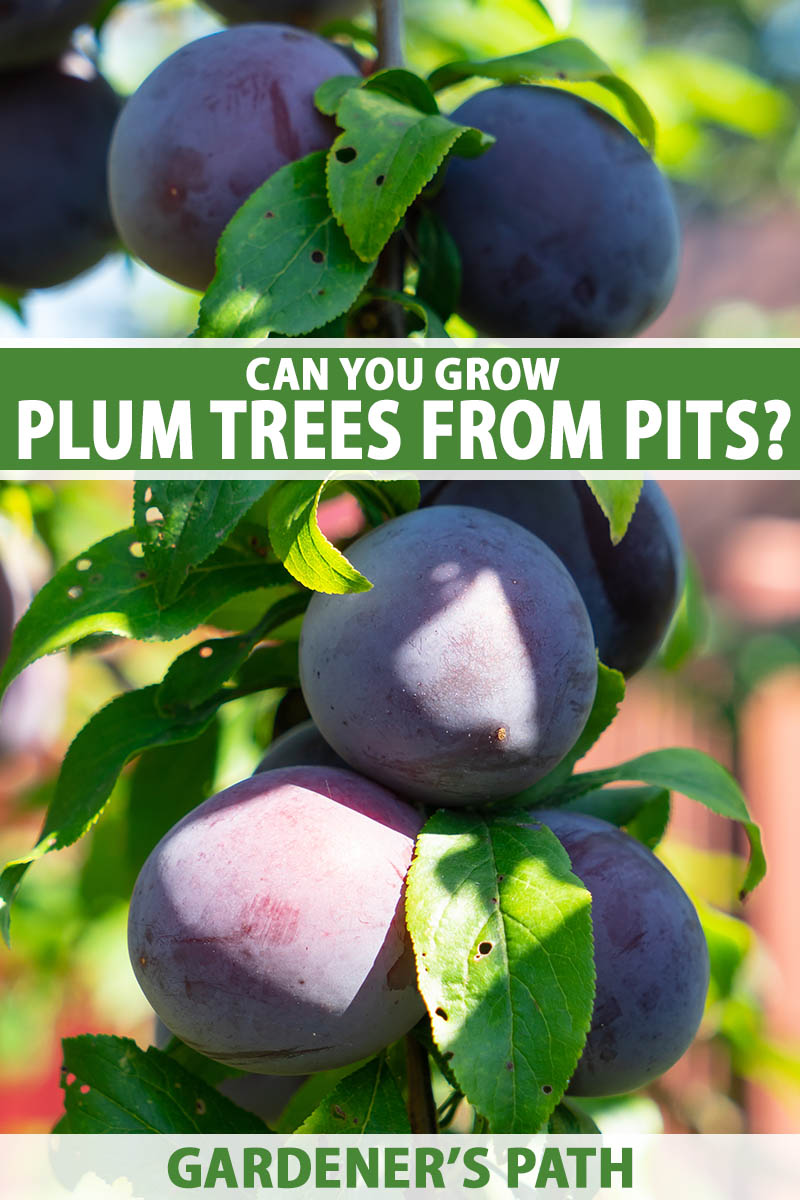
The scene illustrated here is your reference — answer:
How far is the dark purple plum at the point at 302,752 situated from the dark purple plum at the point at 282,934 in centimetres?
11

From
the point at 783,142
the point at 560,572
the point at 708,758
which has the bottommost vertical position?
the point at 708,758

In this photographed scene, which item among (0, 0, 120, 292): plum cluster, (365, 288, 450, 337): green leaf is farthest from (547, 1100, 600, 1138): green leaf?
(0, 0, 120, 292): plum cluster

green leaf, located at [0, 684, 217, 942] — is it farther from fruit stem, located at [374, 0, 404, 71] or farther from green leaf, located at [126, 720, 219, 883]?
fruit stem, located at [374, 0, 404, 71]

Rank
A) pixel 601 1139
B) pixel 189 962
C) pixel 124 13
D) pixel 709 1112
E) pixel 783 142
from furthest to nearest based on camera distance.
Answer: pixel 783 142, pixel 709 1112, pixel 124 13, pixel 601 1139, pixel 189 962

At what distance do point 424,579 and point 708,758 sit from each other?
30 centimetres

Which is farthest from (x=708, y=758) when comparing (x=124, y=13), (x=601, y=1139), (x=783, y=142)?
(x=783, y=142)

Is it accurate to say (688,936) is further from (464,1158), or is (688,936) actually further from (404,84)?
(404,84)

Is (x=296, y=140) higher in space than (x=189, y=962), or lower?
higher

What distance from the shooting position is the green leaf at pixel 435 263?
816mm

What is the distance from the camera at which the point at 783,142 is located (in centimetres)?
621

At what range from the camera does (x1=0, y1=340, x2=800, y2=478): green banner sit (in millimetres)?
737

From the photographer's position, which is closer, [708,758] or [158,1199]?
[158,1199]

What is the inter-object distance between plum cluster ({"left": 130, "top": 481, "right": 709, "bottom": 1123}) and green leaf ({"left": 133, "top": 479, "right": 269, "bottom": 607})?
2.8 inches

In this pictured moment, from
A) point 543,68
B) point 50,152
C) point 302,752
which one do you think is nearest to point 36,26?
point 50,152
